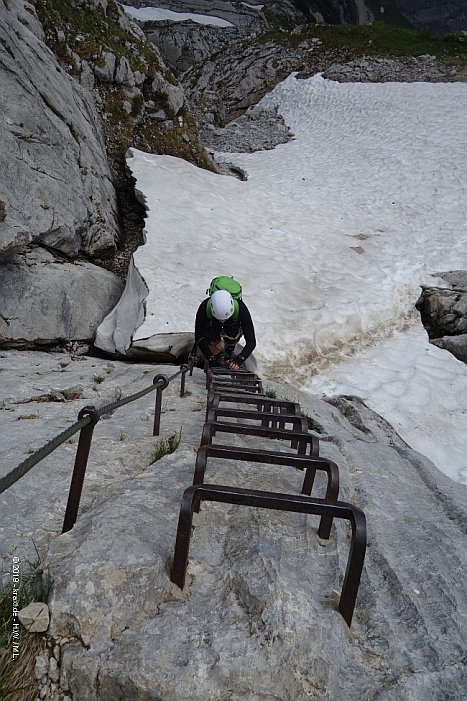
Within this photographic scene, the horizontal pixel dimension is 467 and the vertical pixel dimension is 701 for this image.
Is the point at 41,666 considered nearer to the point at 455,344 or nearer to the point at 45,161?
the point at 455,344

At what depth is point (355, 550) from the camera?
6.83ft

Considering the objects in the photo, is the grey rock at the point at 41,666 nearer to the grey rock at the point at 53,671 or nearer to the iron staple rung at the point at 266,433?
the grey rock at the point at 53,671

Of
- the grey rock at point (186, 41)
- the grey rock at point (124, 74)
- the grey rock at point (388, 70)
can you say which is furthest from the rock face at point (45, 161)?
the grey rock at point (186, 41)

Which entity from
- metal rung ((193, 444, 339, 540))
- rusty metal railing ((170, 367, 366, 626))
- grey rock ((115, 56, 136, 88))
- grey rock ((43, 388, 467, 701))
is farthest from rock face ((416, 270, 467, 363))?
grey rock ((115, 56, 136, 88))

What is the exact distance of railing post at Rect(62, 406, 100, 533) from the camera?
2.49 metres

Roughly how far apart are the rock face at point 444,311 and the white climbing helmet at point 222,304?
5539mm

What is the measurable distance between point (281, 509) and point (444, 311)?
1049 centimetres

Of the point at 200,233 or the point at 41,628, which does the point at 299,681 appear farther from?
the point at 200,233

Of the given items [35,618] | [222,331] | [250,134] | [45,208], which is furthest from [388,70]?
[35,618]

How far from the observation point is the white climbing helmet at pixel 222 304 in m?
7.64

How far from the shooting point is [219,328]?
823 centimetres

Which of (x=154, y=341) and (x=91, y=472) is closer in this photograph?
(x=91, y=472)

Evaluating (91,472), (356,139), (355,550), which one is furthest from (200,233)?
(356,139)

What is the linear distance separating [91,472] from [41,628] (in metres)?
1.61
